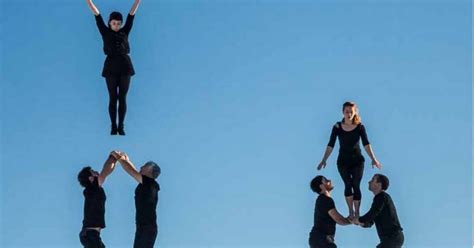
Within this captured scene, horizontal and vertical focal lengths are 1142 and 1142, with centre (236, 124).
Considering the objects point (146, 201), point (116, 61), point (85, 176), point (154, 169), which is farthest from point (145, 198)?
point (116, 61)

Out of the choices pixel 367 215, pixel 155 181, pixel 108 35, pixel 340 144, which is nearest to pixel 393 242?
pixel 367 215

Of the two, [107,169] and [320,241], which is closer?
[107,169]

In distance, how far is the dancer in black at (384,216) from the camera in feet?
74.0

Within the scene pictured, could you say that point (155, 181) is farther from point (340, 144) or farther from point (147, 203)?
point (340, 144)

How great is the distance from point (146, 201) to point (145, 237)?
69 cm

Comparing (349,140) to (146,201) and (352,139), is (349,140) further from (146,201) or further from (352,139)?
(146,201)

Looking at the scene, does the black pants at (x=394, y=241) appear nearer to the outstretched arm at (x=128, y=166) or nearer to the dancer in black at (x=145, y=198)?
the dancer in black at (x=145, y=198)

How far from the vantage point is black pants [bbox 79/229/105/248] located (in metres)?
22.1

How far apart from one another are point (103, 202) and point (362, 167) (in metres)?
5.19

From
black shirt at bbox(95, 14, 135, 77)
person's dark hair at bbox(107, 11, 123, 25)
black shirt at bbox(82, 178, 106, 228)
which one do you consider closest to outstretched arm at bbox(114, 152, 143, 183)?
black shirt at bbox(82, 178, 106, 228)

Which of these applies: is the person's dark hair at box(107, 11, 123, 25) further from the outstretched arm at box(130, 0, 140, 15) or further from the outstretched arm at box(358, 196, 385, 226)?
the outstretched arm at box(358, 196, 385, 226)

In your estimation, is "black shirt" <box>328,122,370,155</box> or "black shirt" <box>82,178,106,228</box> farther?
"black shirt" <box>328,122,370,155</box>

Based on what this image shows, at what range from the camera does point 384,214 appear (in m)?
22.7

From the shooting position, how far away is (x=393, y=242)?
22516mm
